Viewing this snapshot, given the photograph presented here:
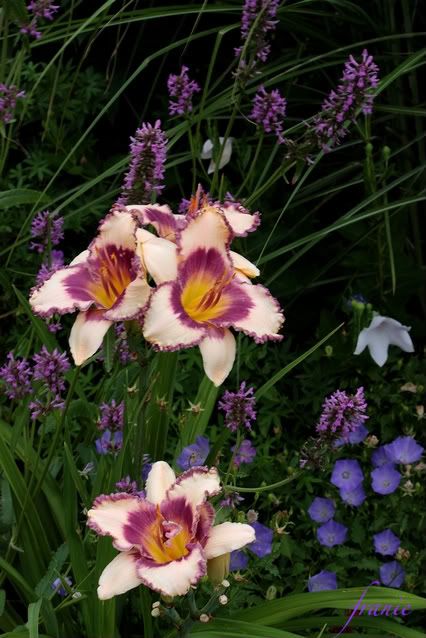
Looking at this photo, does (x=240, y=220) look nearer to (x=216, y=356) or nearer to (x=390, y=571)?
(x=216, y=356)

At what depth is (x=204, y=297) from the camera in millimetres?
1246

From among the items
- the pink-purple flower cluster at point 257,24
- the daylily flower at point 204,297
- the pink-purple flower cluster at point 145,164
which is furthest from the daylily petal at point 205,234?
the pink-purple flower cluster at point 257,24

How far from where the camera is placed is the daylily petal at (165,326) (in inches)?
45.9

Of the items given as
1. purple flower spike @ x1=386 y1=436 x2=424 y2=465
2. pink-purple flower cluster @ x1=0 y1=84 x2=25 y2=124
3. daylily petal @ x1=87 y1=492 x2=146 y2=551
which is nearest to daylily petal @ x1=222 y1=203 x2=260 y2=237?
daylily petal @ x1=87 y1=492 x2=146 y2=551

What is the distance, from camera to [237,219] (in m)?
1.35

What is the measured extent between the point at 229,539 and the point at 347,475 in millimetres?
793

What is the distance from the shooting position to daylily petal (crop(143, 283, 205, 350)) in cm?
117

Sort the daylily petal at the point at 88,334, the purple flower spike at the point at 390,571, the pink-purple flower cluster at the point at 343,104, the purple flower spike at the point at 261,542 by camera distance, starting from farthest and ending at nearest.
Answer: the purple flower spike at the point at 390,571 → the purple flower spike at the point at 261,542 → the pink-purple flower cluster at the point at 343,104 → the daylily petal at the point at 88,334

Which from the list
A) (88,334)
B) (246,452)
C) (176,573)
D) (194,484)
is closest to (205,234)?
(88,334)

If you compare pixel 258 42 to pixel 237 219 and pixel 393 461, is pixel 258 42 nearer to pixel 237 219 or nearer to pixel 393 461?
pixel 237 219

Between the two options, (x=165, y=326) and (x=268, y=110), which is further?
(x=268, y=110)

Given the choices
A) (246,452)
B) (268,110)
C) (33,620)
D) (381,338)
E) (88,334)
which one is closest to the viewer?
(88,334)

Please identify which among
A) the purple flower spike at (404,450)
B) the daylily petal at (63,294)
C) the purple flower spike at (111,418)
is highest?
the daylily petal at (63,294)

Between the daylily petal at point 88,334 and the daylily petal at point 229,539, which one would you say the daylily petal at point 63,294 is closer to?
the daylily petal at point 88,334
